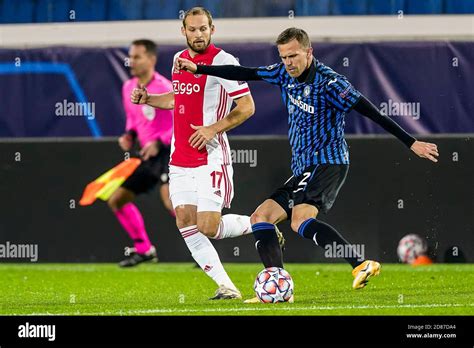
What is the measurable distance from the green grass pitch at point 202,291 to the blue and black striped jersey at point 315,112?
104 centimetres

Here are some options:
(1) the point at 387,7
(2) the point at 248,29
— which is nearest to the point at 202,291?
(1) the point at 387,7

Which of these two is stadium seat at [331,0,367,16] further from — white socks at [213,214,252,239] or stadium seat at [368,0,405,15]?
white socks at [213,214,252,239]

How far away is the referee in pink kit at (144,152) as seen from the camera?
13.3m

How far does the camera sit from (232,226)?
31.9 ft

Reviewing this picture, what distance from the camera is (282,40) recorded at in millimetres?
8977

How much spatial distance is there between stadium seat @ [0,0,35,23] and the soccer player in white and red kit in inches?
364

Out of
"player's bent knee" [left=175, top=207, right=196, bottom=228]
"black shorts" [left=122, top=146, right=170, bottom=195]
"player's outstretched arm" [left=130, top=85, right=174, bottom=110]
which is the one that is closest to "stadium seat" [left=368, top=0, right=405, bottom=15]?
"black shorts" [left=122, top=146, right=170, bottom=195]

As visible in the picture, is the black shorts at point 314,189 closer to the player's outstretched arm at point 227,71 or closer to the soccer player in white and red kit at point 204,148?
the soccer player in white and red kit at point 204,148

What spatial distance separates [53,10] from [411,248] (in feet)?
25.4

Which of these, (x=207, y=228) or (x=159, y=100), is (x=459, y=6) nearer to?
(x=159, y=100)

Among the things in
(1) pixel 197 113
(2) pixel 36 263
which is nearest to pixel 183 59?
(1) pixel 197 113

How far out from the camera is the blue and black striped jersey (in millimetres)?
9172
